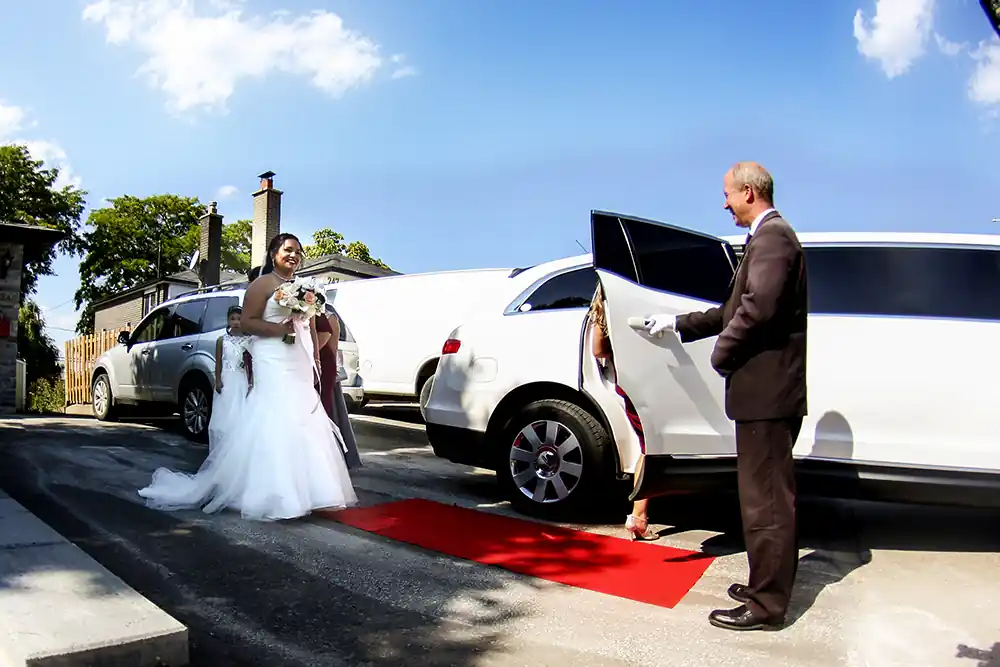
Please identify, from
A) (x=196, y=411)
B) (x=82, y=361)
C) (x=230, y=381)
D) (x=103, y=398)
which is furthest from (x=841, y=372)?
(x=82, y=361)

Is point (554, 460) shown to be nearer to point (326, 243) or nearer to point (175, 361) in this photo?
point (175, 361)

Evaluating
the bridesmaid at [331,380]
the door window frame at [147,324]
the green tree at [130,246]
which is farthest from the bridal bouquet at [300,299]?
the green tree at [130,246]

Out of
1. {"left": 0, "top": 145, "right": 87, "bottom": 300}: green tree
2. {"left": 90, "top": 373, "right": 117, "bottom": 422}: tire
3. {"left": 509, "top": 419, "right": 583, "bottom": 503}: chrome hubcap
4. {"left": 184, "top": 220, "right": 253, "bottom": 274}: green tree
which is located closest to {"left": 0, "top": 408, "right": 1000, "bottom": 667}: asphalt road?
{"left": 509, "top": 419, "right": 583, "bottom": 503}: chrome hubcap

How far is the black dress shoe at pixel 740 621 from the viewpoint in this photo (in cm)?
327

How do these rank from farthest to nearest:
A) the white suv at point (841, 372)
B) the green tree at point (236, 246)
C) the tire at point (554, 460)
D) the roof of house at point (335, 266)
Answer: the green tree at point (236, 246), the roof of house at point (335, 266), the tire at point (554, 460), the white suv at point (841, 372)

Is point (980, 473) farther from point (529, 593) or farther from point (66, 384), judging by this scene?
point (66, 384)

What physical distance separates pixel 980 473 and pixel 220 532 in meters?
4.52

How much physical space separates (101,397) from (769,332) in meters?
10.9

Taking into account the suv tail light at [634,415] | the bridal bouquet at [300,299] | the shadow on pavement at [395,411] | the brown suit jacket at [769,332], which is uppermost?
the bridal bouquet at [300,299]

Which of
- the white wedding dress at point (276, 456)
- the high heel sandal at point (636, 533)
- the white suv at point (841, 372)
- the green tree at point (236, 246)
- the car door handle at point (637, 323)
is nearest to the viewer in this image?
the car door handle at point (637, 323)

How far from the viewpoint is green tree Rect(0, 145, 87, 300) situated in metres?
36.9

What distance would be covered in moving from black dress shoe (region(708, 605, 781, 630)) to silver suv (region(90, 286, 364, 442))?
5603mm

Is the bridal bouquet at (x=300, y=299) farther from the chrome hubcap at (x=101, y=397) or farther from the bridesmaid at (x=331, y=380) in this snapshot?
the chrome hubcap at (x=101, y=397)

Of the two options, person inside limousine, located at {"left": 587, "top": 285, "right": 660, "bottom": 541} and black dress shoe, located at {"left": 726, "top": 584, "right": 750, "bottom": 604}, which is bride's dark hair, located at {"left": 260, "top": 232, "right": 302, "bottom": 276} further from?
black dress shoe, located at {"left": 726, "top": 584, "right": 750, "bottom": 604}
